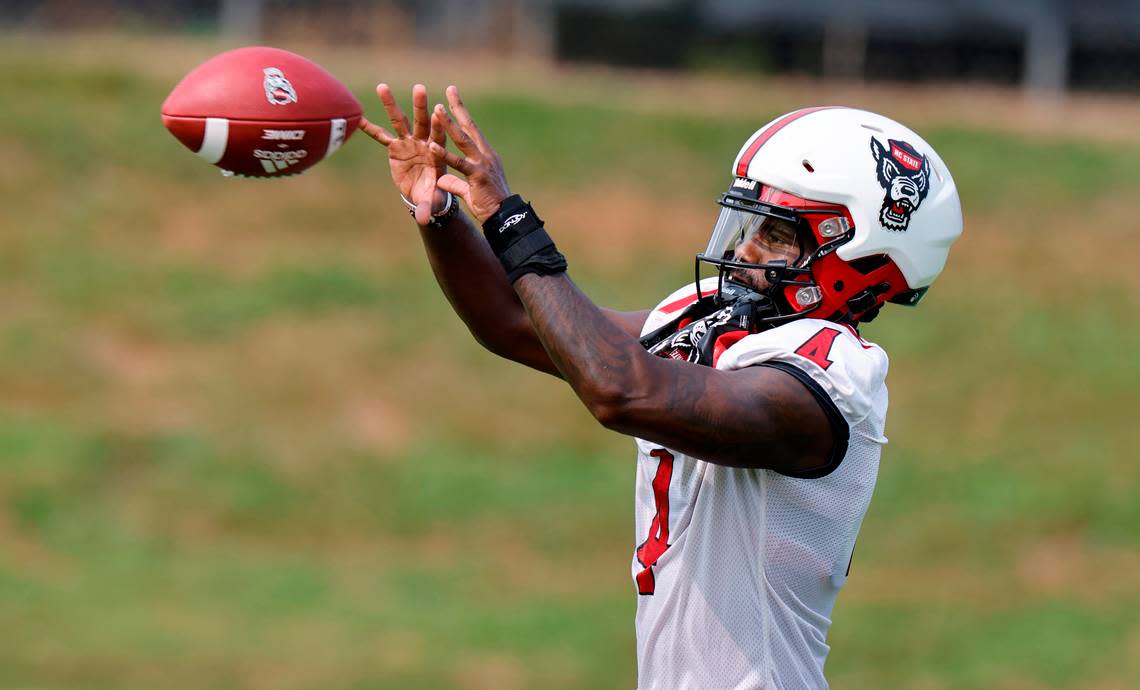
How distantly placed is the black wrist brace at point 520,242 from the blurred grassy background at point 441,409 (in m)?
7.57

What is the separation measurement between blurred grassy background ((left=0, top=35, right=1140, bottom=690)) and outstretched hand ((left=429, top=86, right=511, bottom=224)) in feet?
24.7

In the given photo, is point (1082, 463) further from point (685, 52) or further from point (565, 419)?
point (685, 52)

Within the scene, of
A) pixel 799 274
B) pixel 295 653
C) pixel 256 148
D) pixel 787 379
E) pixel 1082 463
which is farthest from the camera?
pixel 1082 463

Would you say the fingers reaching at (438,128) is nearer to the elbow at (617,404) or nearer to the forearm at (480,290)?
the forearm at (480,290)

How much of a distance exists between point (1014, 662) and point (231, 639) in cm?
548

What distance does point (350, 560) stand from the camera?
12922 millimetres

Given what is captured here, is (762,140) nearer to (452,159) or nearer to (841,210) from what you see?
(841,210)

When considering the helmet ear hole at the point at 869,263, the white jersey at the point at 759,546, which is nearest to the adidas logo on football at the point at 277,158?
the white jersey at the point at 759,546

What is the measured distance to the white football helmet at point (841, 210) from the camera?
392cm

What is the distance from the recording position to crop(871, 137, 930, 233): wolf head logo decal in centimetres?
393

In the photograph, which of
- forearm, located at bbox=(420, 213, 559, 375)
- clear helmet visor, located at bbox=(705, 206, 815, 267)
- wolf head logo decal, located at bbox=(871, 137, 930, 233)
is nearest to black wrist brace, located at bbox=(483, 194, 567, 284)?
clear helmet visor, located at bbox=(705, 206, 815, 267)

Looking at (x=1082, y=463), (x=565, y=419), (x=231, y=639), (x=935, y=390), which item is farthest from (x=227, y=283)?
(x=1082, y=463)

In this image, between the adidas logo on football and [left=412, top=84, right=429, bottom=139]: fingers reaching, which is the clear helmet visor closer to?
[left=412, top=84, right=429, bottom=139]: fingers reaching

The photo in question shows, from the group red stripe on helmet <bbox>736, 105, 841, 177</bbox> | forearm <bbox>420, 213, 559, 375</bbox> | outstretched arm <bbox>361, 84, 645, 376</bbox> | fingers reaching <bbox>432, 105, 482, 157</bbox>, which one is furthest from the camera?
forearm <bbox>420, 213, 559, 375</bbox>
